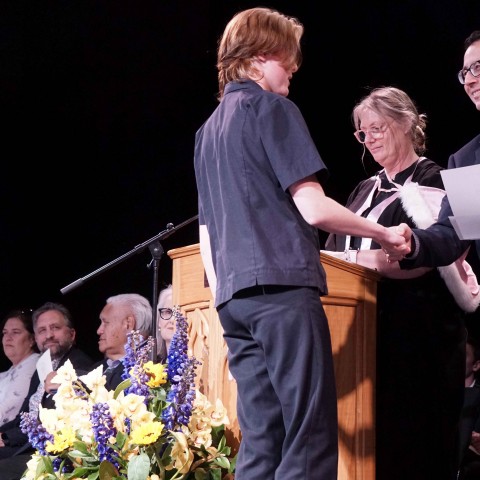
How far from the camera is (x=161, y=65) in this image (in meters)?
5.54

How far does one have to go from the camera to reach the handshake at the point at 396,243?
2.33m

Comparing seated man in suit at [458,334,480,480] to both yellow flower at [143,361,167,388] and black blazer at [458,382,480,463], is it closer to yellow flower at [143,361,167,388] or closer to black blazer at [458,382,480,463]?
black blazer at [458,382,480,463]

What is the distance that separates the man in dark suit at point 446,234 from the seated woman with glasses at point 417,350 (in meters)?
0.09

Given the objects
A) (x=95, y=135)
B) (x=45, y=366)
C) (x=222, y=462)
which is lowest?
(x=222, y=462)

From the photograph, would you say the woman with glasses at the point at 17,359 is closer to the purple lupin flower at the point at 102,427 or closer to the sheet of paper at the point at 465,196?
the purple lupin flower at the point at 102,427

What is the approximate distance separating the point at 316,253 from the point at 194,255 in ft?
2.74

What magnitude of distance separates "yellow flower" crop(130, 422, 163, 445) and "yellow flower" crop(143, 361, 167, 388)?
0.69 ft

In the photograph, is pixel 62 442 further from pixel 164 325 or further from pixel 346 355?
pixel 164 325

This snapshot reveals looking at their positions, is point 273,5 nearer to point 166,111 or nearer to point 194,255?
point 166,111

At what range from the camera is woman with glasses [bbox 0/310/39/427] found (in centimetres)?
488

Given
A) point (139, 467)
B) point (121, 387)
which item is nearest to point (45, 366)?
point (121, 387)

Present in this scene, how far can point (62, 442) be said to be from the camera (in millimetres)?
2422

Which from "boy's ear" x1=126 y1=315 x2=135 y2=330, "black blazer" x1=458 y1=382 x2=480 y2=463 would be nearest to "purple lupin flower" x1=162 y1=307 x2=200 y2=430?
"black blazer" x1=458 y1=382 x2=480 y2=463

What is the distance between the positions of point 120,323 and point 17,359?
1218mm
